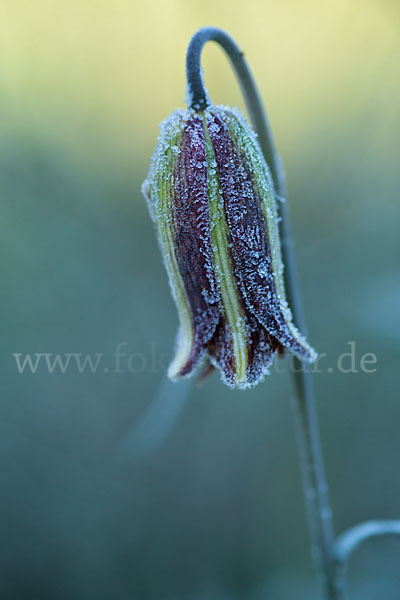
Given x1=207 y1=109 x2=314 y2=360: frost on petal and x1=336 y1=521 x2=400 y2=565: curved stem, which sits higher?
x1=207 y1=109 x2=314 y2=360: frost on petal

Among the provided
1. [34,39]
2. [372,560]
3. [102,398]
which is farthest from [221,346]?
[34,39]

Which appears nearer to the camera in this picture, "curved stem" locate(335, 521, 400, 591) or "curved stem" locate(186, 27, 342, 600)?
"curved stem" locate(186, 27, 342, 600)

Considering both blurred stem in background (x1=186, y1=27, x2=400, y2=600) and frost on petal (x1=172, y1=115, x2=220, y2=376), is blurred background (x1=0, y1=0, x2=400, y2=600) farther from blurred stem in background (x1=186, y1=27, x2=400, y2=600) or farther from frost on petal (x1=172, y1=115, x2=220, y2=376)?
frost on petal (x1=172, y1=115, x2=220, y2=376)

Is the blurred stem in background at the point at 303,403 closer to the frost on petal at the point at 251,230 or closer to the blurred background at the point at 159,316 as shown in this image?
the frost on petal at the point at 251,230

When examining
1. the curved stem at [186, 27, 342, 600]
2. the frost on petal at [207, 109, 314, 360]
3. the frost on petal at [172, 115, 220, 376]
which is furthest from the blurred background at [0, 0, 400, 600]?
the frost on petal at [172, 115, 220, 376]

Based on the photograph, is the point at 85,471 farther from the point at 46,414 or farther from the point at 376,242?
the point at 376,242

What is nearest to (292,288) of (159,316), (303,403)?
(303,403)

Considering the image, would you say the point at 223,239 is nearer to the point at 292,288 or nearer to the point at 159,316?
the point at 292,288
